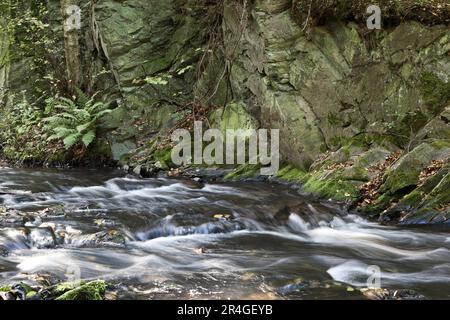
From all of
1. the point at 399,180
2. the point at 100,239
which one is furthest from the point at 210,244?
the point at 399,180

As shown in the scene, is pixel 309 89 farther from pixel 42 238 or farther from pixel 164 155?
pixel 42 238

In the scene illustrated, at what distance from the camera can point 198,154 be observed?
487 inches

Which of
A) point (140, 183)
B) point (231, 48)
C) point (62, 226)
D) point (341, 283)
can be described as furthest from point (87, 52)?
point (341, 283)

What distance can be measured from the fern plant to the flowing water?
338 cm

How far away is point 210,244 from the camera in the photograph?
6.54 m

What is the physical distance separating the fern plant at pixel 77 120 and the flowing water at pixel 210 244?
11.1 ft

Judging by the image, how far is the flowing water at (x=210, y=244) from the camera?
4977mm

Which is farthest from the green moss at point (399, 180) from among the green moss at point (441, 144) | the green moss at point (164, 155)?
the green moss at point (164, 155)

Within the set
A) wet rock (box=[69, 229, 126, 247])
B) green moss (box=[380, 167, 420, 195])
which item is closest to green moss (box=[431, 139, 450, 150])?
green moss (box=[380, 167, 420, 195])

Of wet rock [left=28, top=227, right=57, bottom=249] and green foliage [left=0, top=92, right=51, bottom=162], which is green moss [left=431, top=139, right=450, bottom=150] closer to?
wet rock [left=28, top=227, right=57, bottom=249]

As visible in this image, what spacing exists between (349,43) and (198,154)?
4488mm

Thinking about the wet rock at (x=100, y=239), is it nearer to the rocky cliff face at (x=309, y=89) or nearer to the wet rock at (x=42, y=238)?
the wet rock at (x=42, y=238)

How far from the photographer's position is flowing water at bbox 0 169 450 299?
4977mm

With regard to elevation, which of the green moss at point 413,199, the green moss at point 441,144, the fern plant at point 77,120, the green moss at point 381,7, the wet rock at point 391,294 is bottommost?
the wet rock at point 391,294
